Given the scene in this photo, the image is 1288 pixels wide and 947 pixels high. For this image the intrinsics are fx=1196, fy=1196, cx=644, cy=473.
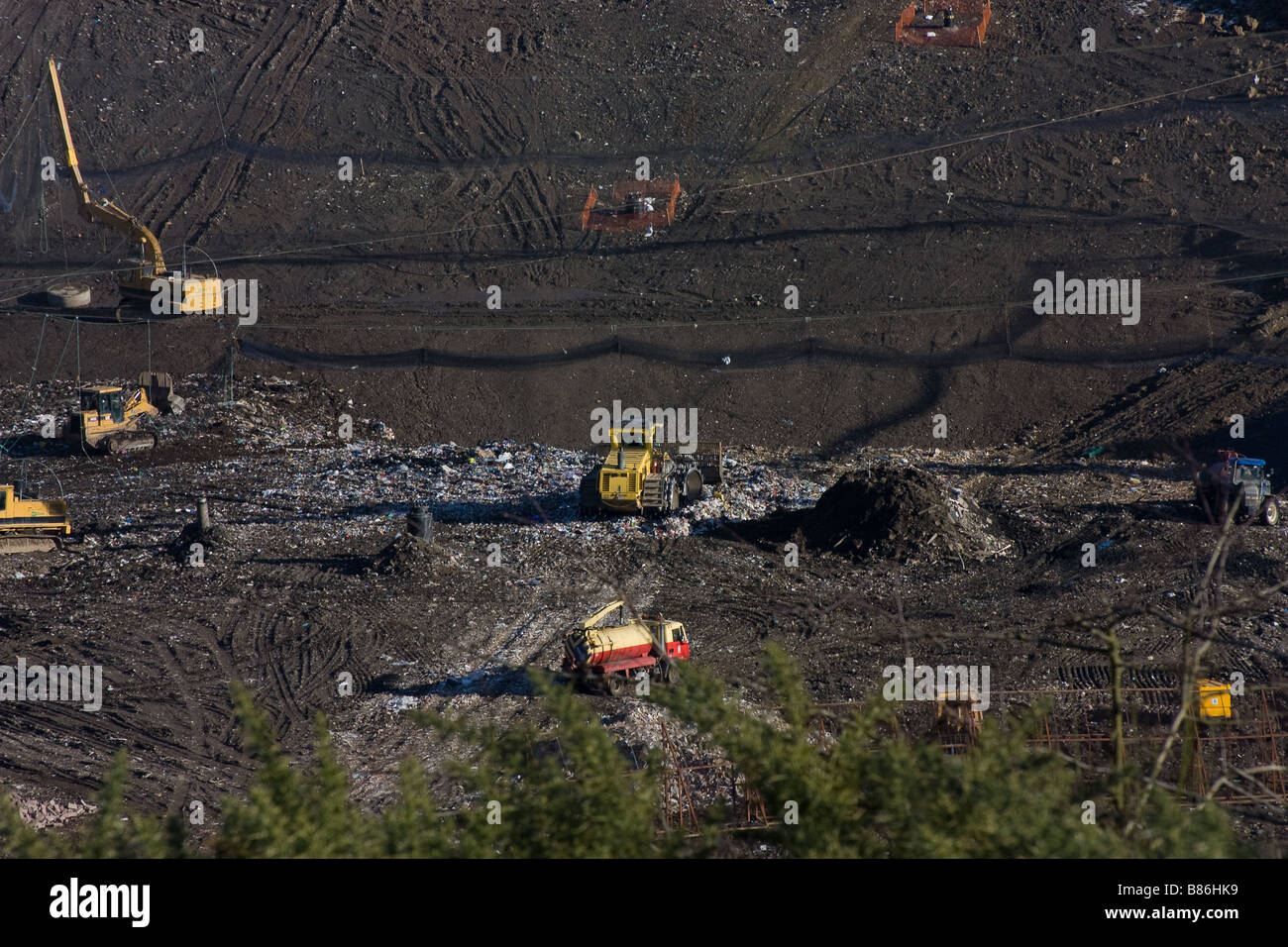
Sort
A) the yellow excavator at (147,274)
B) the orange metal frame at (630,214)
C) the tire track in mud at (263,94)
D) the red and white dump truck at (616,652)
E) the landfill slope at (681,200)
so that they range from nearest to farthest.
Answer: the red and white dump truck at (616,652)
the landfill slope at (681,200)
the yellow excavator at (147,274)
the orange metal frame at (630,214)
the tire track in mud at (263,94)

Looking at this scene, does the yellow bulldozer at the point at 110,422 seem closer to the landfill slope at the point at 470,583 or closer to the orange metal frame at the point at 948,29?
the landfill slope at the point at 470,583

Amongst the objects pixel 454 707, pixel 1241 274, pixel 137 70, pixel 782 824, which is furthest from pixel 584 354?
pixel 782 824

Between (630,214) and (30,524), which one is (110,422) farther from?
(630,214)

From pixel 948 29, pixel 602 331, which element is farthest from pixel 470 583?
pixel 948 29

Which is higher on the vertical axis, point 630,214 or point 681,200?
point 681,200

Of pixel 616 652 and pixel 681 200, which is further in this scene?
pixel 681 200

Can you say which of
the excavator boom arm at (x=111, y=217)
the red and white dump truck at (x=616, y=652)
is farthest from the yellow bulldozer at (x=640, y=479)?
the excavator boom arm at (x=111, y=217)
